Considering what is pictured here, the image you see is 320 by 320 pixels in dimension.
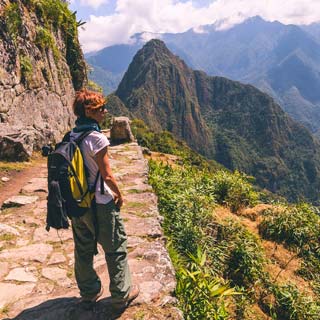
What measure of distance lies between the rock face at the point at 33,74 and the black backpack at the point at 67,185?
235 inches

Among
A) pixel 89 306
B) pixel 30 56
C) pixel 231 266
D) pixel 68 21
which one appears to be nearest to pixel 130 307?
pixel 89 306

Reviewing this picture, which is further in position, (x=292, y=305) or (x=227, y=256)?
(x=227, y=256)

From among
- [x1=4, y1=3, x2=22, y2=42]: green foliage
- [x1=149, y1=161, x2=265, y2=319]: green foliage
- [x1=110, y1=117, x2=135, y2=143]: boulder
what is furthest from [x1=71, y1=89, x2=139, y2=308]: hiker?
[x1=110, y1=117, x2=135, y2=143]: boulder

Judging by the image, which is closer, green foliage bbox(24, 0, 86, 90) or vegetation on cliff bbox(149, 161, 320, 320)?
vegetation on cliff bbox(149, 161, 320, 320)

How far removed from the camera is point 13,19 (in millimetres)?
9953

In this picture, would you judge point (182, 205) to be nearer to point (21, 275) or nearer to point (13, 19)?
point (21, 275)

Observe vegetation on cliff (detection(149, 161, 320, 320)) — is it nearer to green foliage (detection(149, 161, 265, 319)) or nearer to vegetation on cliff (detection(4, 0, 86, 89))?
green foliage (detection(149, 161, 265, 319))

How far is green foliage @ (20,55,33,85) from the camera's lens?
34.2 feet

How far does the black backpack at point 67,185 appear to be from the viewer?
3.41m

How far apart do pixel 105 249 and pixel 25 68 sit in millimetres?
8515

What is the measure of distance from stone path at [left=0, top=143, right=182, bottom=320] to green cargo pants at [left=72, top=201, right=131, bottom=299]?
292 millimetres


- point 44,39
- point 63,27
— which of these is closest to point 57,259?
point 44,39

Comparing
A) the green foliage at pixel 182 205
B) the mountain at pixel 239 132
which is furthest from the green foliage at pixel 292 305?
the mountain at pixel 239 132

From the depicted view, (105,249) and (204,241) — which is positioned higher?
(105,249)
